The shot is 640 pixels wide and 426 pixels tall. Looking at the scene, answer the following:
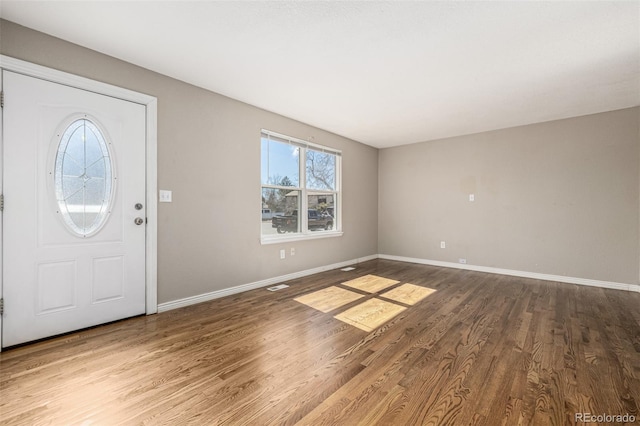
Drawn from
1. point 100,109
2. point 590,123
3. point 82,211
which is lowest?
point 82,211

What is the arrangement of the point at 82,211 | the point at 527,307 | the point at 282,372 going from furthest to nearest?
1. the point at 527,307
2. the point at 82,211
3. the point at 282,372

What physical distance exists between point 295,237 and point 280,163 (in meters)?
1.18

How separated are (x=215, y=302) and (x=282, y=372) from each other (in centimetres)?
168

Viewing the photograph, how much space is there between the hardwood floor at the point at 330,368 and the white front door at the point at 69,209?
0.25m

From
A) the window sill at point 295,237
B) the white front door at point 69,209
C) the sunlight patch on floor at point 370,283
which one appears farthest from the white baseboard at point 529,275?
the white front door at point 69,209

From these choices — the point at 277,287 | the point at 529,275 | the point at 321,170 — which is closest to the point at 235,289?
the point at 277,287

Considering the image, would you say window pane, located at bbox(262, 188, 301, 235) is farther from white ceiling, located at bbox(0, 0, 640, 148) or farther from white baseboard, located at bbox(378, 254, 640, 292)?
white baseboard, located at bbox(378, 254, 640, 292)

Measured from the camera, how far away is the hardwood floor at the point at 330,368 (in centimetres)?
148

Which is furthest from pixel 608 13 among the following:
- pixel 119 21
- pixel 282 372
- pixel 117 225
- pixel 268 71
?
pixel 117 225

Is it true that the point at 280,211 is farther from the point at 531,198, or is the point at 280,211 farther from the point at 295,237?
the point at 531,198

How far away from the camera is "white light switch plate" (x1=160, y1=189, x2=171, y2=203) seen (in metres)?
2.93

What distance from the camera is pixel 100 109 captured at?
2.56 m

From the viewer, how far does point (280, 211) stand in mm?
4277

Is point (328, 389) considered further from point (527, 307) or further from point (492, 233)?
point (492, 233)
